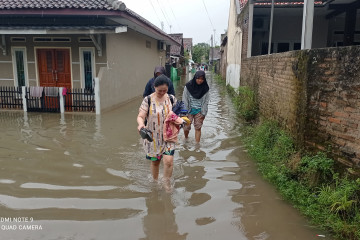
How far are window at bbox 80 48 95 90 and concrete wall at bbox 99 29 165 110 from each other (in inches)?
23.9

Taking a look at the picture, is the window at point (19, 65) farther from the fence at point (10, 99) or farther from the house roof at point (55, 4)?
the house roof at point (55, 4)

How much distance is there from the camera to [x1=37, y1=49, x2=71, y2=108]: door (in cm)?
1076

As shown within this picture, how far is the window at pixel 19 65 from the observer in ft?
35.9

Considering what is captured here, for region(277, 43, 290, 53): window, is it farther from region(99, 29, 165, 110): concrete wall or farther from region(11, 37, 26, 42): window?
region(11, 37, 26, 42): window

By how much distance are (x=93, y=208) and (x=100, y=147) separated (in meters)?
2.69

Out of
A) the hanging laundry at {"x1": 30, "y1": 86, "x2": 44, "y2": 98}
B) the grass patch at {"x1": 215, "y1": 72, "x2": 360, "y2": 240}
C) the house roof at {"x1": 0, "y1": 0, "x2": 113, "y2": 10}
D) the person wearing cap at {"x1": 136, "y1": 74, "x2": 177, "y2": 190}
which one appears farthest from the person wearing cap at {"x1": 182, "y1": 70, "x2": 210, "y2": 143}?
the hanging laundry at {"x1": 30, "y1": 86, "x2": 44, "y2": 98}

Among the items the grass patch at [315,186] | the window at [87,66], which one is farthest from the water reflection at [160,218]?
the window at [87,66]

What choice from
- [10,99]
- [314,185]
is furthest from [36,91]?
[314,185]

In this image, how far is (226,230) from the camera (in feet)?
10.7

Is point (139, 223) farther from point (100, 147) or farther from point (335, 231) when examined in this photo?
point (100, 147)

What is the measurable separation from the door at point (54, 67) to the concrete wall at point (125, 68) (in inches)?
59.5

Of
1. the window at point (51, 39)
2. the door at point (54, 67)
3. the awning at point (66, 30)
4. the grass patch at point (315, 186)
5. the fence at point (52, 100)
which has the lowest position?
the grass patch at point (315, 186)

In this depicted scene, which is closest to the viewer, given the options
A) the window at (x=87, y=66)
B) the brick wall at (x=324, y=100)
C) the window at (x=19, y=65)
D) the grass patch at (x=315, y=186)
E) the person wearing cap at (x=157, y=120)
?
the grass patch at (x=315, y=186)

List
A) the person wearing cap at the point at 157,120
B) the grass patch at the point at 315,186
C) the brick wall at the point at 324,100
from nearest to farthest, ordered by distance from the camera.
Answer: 1. the grass patch at the point at 315,186
2. the brick wall at the point at 324,100
3. the person wearing cap at the point at 157,120
